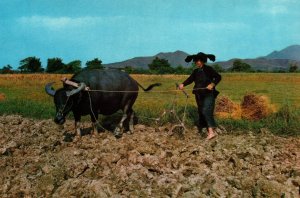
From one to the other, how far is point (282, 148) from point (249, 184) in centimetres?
290

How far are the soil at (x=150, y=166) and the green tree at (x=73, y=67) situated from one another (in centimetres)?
4850

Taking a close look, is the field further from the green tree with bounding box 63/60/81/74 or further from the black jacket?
the green tree with bounding box 63/60/81/74

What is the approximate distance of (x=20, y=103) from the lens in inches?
778

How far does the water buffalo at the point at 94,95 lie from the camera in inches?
406

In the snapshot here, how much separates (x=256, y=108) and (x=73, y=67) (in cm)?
4787

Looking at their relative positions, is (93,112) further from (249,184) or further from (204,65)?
(249,184)

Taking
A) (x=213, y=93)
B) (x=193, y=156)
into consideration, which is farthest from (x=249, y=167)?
(x=213, y=93)

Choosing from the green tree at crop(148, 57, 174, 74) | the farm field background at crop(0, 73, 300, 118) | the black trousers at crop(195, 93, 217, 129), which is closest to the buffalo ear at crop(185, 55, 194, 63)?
the black trousers at crop(195, 93, 217, 129)

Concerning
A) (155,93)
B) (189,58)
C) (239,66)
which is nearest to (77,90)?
(189,58)

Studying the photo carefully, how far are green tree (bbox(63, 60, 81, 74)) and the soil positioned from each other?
4850 centimetres

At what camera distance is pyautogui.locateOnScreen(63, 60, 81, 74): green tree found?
2328 inches

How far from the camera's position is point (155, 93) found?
2708 centimetres

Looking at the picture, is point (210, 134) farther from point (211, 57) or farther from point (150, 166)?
point (150, 166)

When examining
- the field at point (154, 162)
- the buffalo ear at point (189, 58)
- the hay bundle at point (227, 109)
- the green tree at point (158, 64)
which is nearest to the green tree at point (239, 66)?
the green tree at point (158, 64)
